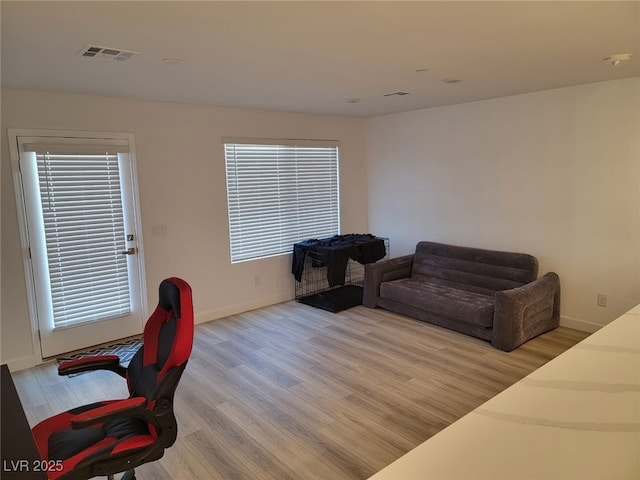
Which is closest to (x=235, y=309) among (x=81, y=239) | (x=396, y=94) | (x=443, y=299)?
(x=81, y=239)

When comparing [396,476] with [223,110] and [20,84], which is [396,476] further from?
[223,110]

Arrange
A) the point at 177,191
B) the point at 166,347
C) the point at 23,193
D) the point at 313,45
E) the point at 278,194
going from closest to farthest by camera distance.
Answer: the point at 166,347 → the point at 313,45 → the point at 23,193 → the point at 177,191 → the point at 278,194

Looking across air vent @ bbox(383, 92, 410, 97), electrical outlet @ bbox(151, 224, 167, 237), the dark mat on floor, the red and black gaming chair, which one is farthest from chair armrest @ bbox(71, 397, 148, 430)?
air vent @ bbox(383, 92, 410, 97)

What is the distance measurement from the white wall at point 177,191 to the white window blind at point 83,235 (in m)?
0.25

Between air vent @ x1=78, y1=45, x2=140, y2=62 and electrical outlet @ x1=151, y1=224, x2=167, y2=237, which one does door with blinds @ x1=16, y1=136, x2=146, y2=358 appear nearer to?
electrical outlet @ x1=151, y1=224, x2=167, y2=237

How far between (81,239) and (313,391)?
2647mm

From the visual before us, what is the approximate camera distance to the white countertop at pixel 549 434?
956 millimetres

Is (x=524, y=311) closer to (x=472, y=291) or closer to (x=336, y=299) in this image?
(x=472, y=291)

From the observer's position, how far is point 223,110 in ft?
15.9

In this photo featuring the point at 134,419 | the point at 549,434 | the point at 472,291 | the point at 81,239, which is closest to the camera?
the point at 549,434

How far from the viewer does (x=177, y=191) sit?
181 inches

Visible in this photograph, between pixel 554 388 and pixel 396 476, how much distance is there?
663 millimetres

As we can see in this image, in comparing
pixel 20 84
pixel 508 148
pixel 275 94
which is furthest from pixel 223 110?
pixel 508 148

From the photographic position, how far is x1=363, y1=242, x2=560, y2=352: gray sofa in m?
3.92
